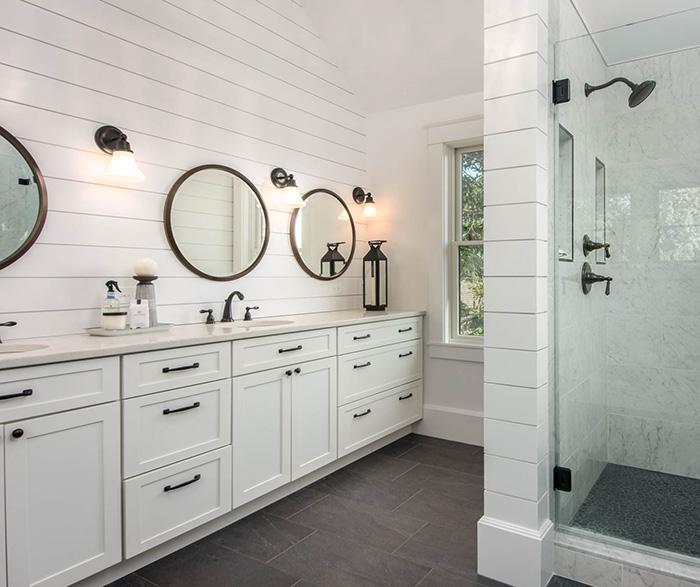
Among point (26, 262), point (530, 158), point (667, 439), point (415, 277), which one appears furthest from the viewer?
point (415, 277)

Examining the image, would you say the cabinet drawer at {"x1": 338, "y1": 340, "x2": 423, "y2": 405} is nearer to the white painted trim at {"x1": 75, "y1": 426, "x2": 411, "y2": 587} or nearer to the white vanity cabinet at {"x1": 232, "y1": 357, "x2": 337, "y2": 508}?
the white vanity cabinet at {"x1": 232, "y1": 357, "x2": 337, "y2": 508}

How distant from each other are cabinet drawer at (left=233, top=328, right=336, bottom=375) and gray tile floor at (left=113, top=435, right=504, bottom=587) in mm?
732

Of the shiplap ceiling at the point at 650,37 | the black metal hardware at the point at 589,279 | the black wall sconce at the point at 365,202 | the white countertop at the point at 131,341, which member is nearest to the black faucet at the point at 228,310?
the white countertop at the point at 131,341

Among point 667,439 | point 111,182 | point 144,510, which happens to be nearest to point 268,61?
point 111,182

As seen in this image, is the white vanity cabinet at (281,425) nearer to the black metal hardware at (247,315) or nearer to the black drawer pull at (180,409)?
the black drawer pull at (180,409)

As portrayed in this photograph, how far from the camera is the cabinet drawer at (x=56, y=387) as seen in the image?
5.28 ft

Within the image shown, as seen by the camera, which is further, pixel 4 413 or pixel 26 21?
pixel 26 21

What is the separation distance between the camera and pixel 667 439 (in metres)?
2.36

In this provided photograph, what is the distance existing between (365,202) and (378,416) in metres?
1.65

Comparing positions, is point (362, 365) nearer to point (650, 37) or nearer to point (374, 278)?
point (374, 278)

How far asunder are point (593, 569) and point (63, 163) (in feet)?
8.89

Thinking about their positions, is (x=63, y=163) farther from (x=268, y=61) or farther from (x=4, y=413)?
(x=268, y=61)

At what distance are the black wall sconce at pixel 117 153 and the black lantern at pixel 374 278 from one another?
1864 mm

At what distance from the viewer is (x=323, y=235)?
12.2 feet
